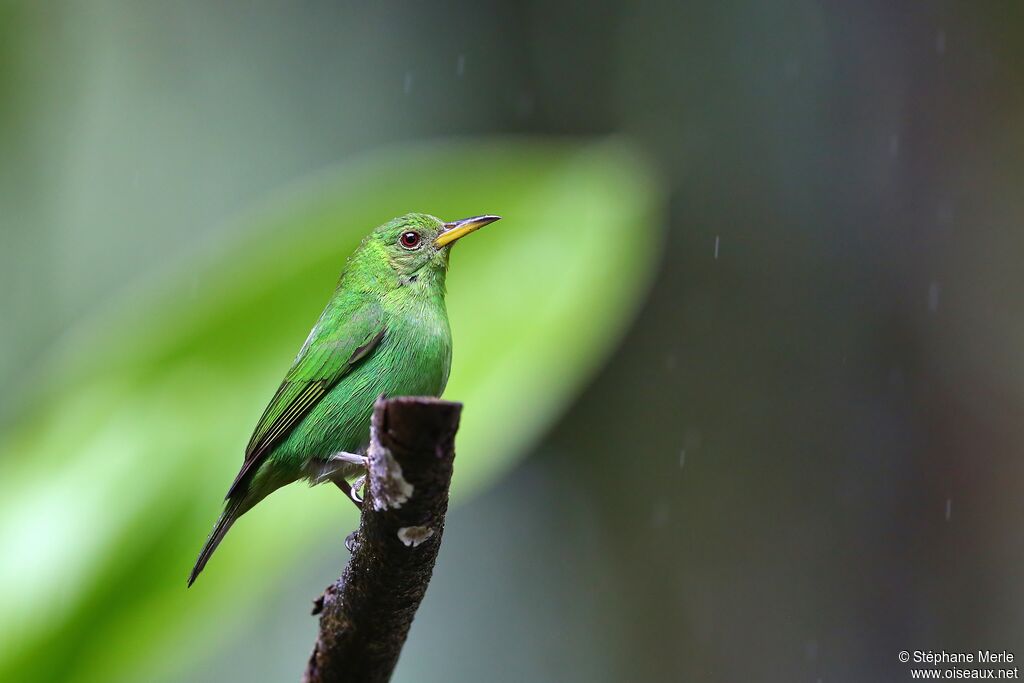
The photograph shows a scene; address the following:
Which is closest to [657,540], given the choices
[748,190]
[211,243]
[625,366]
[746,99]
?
[625,366]

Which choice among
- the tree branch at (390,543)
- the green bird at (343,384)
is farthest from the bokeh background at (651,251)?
the tree branch at (390,543)

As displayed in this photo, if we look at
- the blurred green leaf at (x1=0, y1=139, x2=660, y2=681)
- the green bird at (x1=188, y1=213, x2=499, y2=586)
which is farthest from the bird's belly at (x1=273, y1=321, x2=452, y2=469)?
the blurred green leaf at (x1=0, y1=139, x2=660, y2=681)

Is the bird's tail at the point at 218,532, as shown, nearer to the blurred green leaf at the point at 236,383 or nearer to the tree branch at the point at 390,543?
the blurred green leaf at the point at 236,383

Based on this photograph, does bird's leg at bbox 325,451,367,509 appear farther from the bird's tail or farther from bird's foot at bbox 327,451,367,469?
the bird's tail

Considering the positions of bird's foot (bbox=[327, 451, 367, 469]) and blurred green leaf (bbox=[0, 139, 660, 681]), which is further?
bird's foot (bbox=[327, 451, 367, 469])

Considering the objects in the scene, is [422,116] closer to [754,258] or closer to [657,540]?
[754,258]
